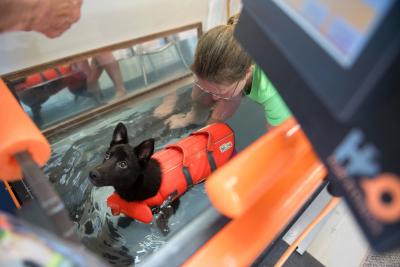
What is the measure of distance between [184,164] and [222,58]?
17.3 inches

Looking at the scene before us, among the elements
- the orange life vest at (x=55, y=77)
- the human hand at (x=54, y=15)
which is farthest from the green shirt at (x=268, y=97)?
the orange life vest at (x=55, y=77)

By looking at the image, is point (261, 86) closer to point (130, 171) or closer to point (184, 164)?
point (184, 164)

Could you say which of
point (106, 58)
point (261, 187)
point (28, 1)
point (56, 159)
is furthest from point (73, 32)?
point (261, 187)

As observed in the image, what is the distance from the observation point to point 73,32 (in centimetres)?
142

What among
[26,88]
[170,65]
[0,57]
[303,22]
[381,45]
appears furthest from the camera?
[170,65]

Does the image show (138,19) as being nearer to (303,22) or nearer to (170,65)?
(170,65)

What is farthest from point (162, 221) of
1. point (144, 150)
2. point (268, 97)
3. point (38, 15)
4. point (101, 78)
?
point (38, 15)

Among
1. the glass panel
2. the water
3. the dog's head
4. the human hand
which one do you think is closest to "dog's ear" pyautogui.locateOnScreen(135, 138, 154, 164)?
the dog's head

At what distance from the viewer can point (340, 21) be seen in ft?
1.16

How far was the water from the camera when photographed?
1215 millimetres

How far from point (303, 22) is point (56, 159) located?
1270mm

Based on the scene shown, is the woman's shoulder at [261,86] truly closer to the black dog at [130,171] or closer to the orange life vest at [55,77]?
the black dog at [130,171]

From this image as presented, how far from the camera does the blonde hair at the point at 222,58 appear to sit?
1140 millimetres

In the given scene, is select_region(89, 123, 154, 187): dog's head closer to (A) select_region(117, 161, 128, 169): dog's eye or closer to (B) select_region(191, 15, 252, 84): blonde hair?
(A) select_region(117, 161, 128, 169): dog's eye
